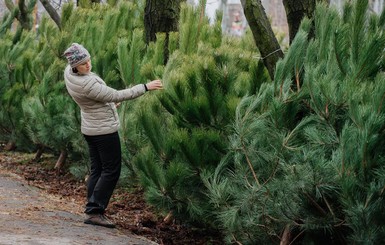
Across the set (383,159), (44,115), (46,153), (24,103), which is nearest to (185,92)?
(383,159)

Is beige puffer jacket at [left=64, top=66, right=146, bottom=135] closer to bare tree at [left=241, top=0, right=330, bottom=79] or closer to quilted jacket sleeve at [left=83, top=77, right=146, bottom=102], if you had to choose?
quilted jacket sleeve at [left=83, top=77, right=146, bottom=102]

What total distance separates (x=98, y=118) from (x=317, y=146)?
246 cm

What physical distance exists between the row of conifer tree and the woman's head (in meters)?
0.61

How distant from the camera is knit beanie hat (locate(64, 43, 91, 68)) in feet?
23.7

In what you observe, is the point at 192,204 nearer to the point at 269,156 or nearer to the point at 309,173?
the point at 269,156

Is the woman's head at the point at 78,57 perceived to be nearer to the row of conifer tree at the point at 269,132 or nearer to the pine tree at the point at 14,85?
the row of conifer tree at the point at 269,132

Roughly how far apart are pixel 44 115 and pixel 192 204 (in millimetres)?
4155

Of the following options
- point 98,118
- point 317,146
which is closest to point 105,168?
point 98,118

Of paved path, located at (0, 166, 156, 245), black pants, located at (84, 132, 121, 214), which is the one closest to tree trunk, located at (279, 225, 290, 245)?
paved path, located at (0, 166, 156, 245)

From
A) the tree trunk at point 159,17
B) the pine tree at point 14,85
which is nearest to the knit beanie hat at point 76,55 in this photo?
the tree trunk at point 159,17

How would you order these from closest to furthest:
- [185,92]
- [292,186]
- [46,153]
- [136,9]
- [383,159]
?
[383,159]
[292,186]
[185,92]
[136,9]
[46,153]

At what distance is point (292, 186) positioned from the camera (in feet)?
18.5

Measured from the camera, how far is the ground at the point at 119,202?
7672mm

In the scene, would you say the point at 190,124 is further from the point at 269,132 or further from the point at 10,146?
the point at 10,146
